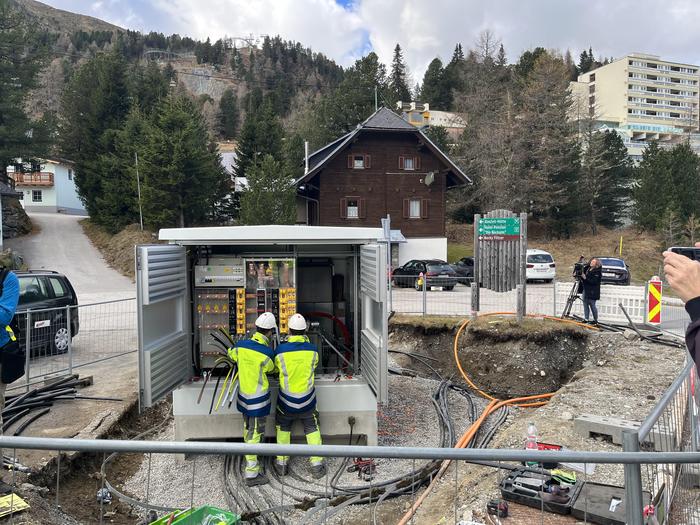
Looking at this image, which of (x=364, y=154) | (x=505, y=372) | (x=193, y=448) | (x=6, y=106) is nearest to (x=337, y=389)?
(x=193, y=448)

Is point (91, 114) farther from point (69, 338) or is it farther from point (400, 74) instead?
point (400, 74)

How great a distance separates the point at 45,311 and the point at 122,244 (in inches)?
945

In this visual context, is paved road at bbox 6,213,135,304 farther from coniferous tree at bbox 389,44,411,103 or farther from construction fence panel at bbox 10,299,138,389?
coniferous tree at bbox 389,44,411,103

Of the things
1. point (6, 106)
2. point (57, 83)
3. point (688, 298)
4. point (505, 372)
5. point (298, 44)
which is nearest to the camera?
point (688, 298)

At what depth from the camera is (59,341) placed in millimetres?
10211

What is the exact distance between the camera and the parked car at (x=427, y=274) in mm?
21980

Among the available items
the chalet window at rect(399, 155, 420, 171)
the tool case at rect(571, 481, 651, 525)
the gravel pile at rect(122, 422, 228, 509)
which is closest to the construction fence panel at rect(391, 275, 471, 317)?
the gravel pile at rect(122, 422, 228, 509)

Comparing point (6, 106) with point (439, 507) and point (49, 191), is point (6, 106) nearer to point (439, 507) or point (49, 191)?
point (49, 191)

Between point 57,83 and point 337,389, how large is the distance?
3778 inches

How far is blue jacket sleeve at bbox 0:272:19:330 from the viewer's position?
4.96 metres

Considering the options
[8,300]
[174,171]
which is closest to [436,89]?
[174,171]

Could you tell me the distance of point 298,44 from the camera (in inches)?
5497

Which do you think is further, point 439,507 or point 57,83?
point 57,83

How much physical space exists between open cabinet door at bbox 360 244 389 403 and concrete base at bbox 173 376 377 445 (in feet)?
1.03
